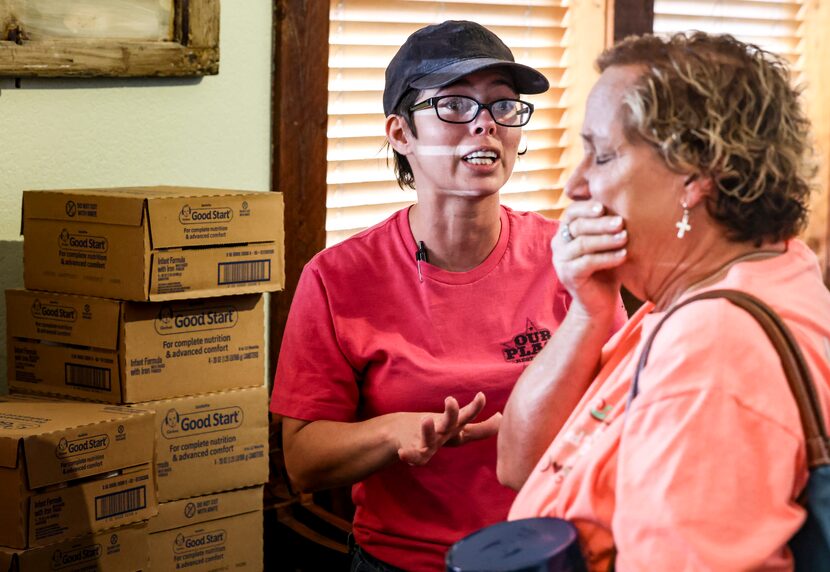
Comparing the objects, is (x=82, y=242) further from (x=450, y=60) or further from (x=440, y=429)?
(x=440, y=429)

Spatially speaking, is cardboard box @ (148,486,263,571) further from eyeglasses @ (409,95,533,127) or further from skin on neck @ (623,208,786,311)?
skin on neck @ (623,208,786,311)

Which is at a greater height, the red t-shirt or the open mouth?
the open mouth

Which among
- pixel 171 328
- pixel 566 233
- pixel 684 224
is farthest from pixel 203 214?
pixel 684 224

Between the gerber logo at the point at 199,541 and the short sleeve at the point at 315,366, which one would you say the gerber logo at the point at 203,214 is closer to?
the short sleeve at the point at 315,366

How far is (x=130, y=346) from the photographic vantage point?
6.71ft

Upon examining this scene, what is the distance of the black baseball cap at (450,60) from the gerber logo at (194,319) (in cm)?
57

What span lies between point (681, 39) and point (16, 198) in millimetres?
1656

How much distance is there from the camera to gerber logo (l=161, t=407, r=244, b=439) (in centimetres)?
211

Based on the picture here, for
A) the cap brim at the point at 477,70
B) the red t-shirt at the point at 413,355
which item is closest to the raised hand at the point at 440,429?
Answer: the red t-shirt at the point at 413,355

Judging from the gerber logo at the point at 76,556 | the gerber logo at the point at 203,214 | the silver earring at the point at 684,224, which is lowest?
the gerber logo at the point at 76,556

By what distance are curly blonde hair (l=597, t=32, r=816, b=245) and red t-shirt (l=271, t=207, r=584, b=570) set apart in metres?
0.75

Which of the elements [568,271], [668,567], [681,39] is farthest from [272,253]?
[668,567]

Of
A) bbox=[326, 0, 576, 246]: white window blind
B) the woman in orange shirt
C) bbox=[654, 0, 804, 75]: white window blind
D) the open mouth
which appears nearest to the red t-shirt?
the open mouth

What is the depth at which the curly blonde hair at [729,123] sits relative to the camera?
3.50ft
